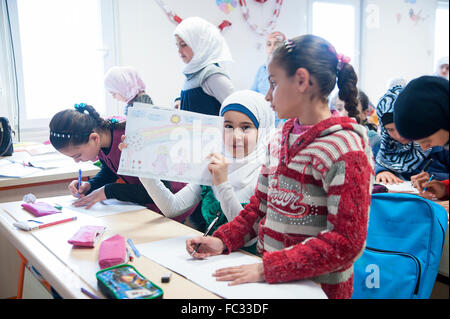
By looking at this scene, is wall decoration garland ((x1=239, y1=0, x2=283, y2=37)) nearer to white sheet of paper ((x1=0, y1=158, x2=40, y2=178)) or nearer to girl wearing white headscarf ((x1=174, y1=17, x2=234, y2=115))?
girl wearing white headscarf ((x1=174, y1=17, x2=234, y2=115))

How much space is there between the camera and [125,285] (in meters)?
0.76

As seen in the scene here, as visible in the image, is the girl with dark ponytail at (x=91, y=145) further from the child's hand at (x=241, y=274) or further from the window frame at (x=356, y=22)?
the window frame at (x=356, y=22)

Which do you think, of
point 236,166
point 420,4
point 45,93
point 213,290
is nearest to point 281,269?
point 213,290

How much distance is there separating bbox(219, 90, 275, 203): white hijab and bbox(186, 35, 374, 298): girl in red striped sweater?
316 mm

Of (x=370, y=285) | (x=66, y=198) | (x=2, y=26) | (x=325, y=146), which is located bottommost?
(x=370, y=285)

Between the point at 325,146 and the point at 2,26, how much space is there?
3037mm

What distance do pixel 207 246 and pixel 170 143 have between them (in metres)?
0.32

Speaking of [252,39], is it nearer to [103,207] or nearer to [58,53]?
[58,53]

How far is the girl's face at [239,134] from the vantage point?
122cm

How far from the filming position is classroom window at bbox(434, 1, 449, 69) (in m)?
4.83

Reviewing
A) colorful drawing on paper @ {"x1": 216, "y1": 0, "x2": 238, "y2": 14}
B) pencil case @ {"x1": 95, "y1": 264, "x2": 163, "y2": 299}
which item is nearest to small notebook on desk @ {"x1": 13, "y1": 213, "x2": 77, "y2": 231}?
pencil case @ {"x1": 95, "y1": 264, "x2": 163, "y2": 299}

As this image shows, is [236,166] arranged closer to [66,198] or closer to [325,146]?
[325,146]

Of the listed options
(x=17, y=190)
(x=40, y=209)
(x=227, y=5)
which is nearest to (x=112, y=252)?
(x=40, y=209)

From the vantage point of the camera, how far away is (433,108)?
0.54 metres
